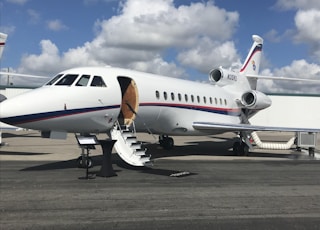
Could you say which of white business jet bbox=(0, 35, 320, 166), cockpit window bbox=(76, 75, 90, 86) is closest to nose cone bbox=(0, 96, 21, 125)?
white business jet bbox=(0, 35, 320, 166)

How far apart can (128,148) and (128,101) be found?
7.61 feet

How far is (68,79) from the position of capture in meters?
11.4

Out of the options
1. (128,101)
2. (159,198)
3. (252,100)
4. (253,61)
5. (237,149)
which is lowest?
(159,198)

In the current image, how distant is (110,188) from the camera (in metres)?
8.52

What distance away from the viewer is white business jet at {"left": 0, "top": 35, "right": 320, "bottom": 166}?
1029cm

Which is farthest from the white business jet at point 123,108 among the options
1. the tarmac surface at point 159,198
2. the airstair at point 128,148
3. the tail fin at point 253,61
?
the tail fin at point 253,61

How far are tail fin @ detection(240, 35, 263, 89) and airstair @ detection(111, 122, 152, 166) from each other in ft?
44.9

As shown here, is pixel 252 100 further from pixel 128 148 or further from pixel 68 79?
pixel 68 79

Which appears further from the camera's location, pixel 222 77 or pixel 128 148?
pixel 222 77

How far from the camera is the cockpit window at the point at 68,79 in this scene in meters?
11.3

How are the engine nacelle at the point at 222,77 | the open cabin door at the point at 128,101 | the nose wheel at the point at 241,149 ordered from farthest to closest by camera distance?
the engine nacelle at the point at 222,77, the nose wheel at the point at 241,149, the open cabin door at the point at 128,101

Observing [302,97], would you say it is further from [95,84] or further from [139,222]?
[139,222]

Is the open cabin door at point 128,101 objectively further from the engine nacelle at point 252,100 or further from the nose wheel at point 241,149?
the engine nacelle at point 252,100

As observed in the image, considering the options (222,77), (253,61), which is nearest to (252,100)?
(222,77)
